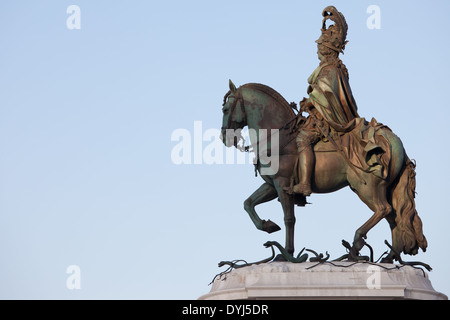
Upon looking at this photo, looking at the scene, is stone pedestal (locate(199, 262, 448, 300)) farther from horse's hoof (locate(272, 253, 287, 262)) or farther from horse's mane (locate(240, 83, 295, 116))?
horse's mane (locate(240, 83, 295, 116))

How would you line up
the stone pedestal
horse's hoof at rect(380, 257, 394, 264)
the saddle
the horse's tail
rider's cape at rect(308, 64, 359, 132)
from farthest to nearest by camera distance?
rider's cape at rect(308, 64, 359, 132) < the horse's tail < the saddle < horse's hoof at rect(380, 257, 394, 264) < the stone pedestal

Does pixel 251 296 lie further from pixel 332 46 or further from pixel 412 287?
pixel 332 46

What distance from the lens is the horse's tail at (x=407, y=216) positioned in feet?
77.8

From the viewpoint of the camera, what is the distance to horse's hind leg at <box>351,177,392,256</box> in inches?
924

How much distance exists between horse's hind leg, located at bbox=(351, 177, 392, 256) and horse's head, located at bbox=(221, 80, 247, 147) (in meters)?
2.87

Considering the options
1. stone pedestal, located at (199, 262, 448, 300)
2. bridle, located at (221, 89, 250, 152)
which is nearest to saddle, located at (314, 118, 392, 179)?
bridle, located at (221, 89, 250, 152)

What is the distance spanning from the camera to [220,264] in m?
23.8

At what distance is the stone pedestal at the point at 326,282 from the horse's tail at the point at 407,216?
718mm

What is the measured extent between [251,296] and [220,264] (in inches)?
61.3

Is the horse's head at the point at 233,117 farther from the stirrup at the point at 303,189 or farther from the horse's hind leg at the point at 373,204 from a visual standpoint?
the horse's hind leg at the point at 373,204
